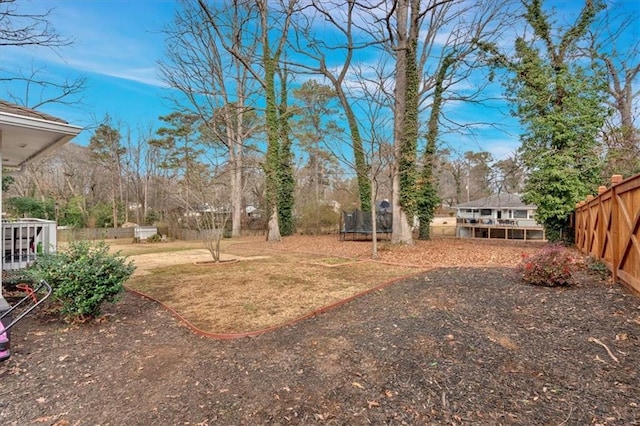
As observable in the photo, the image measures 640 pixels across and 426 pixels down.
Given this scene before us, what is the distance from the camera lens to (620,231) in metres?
4.32

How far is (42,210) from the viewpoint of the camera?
18562mm

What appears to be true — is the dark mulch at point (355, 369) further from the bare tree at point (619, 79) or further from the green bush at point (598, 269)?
the bare tree at point (619, 79)

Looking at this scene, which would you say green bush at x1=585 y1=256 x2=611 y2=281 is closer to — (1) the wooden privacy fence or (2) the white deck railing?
(1) the wooden privacy fence

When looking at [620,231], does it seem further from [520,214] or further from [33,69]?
[520,214]

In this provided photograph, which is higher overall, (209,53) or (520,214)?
(209,53)

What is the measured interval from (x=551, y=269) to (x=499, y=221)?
80.5ft

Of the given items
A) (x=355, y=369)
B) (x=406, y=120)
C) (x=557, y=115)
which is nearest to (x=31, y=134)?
(x=355, y=369)

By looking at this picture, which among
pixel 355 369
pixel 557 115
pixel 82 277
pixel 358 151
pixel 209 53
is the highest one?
pixel 209 53

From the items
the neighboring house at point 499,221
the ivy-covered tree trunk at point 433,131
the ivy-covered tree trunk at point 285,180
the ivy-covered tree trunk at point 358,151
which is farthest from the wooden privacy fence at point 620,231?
the neighboring house at point 499,221

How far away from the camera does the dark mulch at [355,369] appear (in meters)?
2.05

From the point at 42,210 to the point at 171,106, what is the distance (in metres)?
10.5

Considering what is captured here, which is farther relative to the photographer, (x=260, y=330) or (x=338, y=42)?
(x=338, y=42)

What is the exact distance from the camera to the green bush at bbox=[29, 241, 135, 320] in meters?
3.51

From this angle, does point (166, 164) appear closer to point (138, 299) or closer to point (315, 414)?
point (138, 299)
